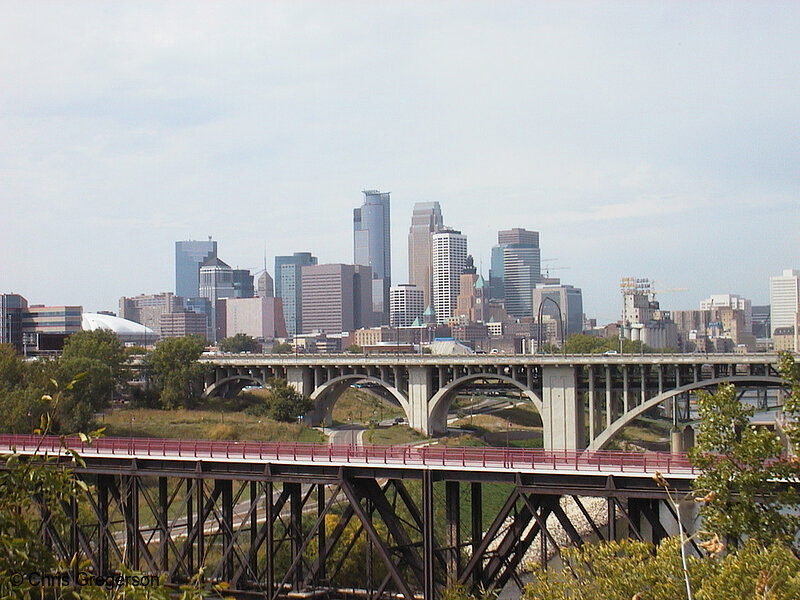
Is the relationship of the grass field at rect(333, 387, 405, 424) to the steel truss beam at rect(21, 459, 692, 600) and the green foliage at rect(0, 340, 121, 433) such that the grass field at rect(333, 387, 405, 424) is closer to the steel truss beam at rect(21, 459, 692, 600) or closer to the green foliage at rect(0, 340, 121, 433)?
the green foliage at rect(0, 340, 121, 433)

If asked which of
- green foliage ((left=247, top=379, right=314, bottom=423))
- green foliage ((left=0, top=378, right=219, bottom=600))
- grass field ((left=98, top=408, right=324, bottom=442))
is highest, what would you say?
green foliage ((left=0, top=378, right=219, bottom=600))

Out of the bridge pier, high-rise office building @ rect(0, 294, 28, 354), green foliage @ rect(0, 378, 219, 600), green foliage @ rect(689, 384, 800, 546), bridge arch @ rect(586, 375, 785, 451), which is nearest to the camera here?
green foliage @ rect(0, 378, 219, 600)

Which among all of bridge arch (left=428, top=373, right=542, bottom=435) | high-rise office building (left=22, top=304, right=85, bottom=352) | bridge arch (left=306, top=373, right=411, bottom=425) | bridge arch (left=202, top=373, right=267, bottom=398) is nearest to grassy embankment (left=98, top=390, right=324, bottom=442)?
bridge arch (left=202, top=373, right=267, bottom=398)

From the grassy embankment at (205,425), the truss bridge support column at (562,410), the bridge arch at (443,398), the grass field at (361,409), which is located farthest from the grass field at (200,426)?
the truss bridge support column at (562,410)

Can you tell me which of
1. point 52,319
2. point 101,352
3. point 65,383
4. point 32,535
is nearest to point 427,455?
point 32,535

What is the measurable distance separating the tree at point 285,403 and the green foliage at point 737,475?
74.0 m

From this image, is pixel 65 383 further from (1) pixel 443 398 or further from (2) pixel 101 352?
(1) pixel 443 398

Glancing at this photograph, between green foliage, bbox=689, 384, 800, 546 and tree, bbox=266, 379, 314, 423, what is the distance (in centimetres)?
7395

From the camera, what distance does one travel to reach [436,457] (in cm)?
3978

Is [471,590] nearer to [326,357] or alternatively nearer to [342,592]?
[342,592]

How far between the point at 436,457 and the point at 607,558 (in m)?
15.6

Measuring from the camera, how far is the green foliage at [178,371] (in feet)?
349

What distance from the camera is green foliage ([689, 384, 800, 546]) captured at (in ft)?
92.3

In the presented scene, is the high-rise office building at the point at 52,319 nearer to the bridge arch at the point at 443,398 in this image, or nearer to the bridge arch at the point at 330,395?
the bridge arch at the point at 330,395
